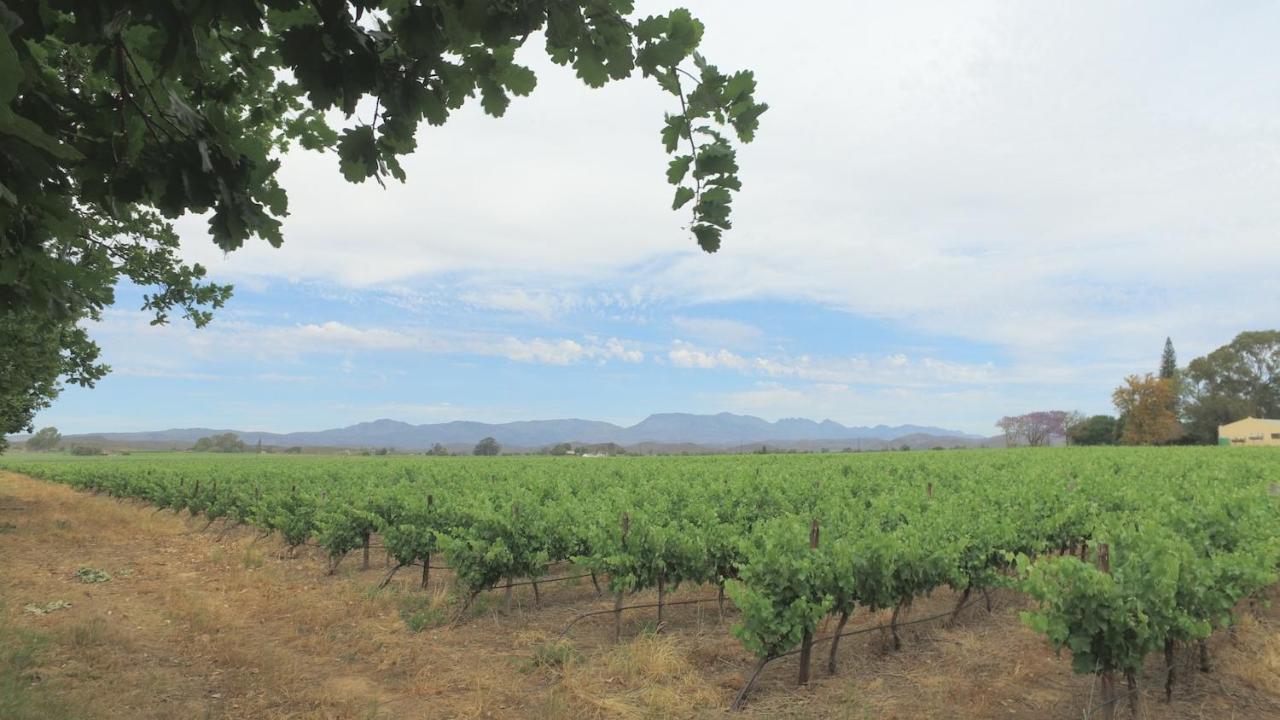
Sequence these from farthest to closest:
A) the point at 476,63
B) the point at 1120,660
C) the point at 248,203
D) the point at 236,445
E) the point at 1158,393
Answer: the point at 236,445 < the point at 1158,393 < the point at 1120,660 < the point at 248,203 < the point at 476,63

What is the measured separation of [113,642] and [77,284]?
637 centimetres

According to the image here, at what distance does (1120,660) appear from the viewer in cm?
530

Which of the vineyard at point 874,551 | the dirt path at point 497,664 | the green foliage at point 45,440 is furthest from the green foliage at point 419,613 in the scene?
the green foliage at point 45,440

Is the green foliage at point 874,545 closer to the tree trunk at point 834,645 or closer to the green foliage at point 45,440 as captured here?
the tree trunk at point 834,645

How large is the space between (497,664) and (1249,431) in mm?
84615

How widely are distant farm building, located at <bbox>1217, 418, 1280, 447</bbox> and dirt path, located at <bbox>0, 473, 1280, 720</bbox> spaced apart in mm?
75499

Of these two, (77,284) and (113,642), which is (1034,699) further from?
(113,642)

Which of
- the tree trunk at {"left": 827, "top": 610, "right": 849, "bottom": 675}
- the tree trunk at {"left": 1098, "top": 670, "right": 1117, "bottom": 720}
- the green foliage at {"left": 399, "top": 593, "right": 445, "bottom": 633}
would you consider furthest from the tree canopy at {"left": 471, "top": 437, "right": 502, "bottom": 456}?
the tree trunk at {"left": 1098, "top": 670, "right": 1117, "bottom": 720}

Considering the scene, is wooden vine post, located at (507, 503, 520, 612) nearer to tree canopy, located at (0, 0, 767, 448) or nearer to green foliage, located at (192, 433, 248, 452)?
tree canopy, located at (0, 0, 767, 448)

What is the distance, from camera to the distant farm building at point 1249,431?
66.0 meters

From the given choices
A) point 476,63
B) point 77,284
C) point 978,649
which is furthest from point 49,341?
point 978,649

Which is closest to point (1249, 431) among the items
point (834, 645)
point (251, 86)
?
point (834, 645)

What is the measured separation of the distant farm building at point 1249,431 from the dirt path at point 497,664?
2972 inches

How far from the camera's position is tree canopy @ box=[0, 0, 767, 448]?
240cm
